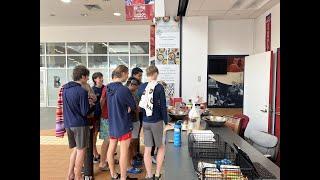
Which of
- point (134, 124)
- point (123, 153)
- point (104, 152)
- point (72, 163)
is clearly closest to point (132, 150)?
point (104, 152)

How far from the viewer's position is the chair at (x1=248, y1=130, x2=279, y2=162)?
8.89 feet

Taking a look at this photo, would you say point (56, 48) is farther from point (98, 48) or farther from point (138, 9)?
point (138, 9)

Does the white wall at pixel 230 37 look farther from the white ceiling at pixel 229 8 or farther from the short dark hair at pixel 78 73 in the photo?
the short dark hair at pixel 78 73

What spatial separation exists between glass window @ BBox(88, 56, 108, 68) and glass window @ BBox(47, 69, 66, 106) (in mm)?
1166

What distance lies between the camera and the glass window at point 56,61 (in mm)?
10312

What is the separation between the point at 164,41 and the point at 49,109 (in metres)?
6.29

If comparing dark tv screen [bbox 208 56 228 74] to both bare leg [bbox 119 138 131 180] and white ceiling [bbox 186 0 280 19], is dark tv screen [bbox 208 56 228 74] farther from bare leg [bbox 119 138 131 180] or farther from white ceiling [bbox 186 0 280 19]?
bare leg [bbox 119 138 131 180]

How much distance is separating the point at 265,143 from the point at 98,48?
8.14 meters

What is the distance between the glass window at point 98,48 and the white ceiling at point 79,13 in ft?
2.66

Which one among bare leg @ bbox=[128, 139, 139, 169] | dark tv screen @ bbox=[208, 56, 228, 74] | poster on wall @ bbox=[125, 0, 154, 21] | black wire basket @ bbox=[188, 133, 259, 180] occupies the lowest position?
bare leg @ bbox=[128, 139, 139, 169]

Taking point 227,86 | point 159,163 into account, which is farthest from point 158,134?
point 227,86

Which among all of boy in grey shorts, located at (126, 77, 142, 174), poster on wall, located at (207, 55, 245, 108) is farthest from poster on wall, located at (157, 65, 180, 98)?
boy in grey shorts, located at (126, 77, 142, 174)
